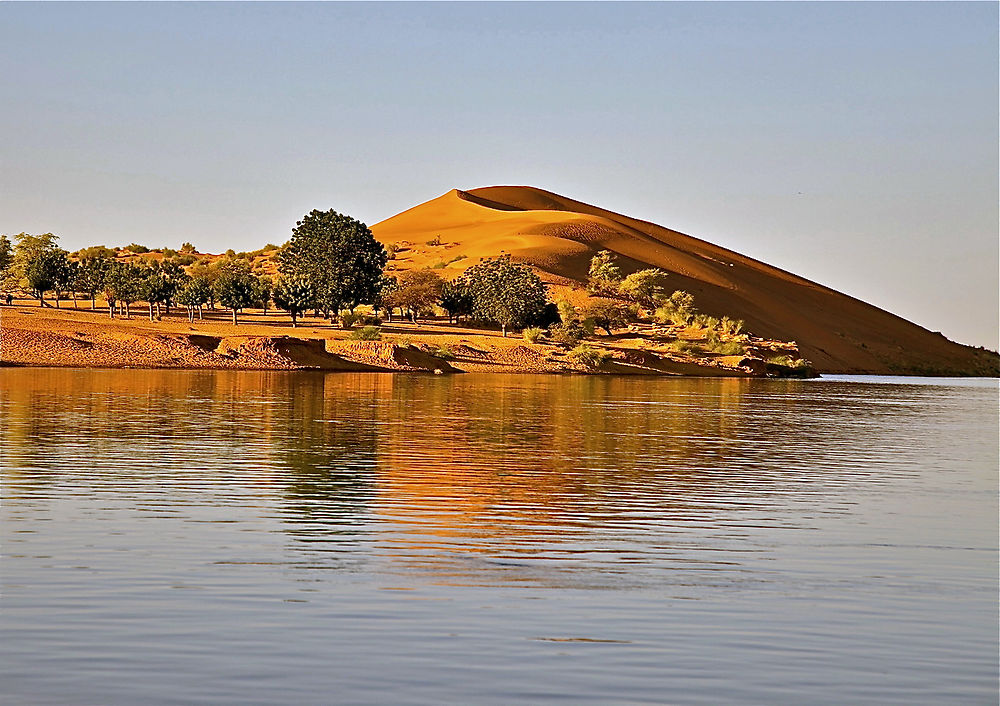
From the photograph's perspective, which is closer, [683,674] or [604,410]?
[683,674]

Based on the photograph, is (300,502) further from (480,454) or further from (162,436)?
(162,436)

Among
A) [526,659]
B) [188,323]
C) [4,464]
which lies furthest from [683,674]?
[188,323]

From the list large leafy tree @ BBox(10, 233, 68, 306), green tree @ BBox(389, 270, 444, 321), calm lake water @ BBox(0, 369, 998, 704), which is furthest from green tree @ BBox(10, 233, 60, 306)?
calm lake water @ BBox(0, 369, 998, 704)

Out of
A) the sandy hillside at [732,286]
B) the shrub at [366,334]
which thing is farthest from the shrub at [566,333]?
the sandy hillside at [732,286]

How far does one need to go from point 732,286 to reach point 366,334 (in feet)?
293

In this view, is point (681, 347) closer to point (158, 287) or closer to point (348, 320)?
point (348, 320)

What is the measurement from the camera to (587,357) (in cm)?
8488

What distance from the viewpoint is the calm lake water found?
9750mm

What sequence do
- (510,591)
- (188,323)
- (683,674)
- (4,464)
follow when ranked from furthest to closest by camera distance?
(188,323) < (4,464) < (510,591) < (683,674)

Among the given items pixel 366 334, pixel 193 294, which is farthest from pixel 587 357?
pixel 193 294

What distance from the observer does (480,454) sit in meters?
26.9

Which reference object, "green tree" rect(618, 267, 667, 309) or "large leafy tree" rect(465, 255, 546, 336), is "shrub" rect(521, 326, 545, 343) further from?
"green tree" rect(618, 267, 667, 309)

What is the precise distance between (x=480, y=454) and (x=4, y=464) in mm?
9124

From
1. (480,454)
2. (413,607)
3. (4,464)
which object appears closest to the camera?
(413,607)
